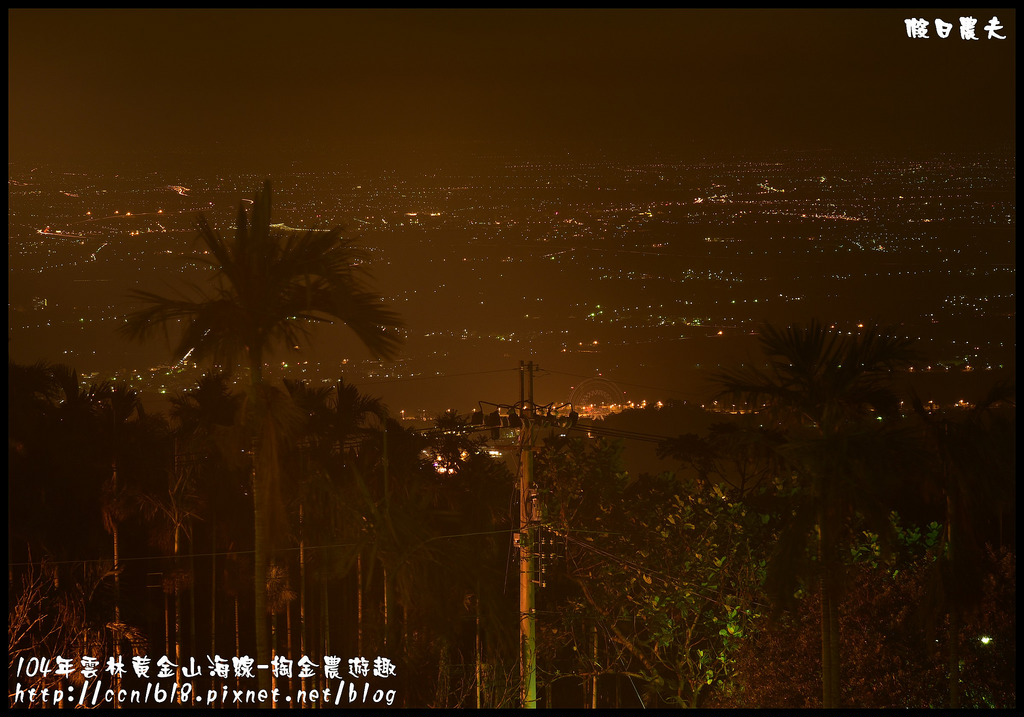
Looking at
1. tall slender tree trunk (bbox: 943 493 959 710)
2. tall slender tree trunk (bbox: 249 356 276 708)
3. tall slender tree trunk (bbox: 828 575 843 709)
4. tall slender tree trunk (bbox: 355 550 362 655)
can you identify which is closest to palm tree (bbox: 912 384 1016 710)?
tall slender tree trunk (bbox: 943 493 959 710)

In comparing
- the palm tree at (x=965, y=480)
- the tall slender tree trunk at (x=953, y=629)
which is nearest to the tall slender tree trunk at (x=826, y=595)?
the palm tree at (x=965, y=480)

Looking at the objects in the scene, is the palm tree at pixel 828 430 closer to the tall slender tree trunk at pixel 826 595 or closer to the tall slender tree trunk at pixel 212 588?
the tall slender tree trunk at pixel 826 595

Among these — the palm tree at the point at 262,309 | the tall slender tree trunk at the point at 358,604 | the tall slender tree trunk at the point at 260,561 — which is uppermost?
the palm tree at the point at 262,309

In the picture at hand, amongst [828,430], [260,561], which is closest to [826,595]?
[828,430]

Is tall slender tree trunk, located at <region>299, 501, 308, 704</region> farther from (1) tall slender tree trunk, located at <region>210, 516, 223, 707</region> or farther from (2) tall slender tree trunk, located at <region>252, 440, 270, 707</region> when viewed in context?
(2) tall slender tree trunk, located at <region>252, 440, 270, 707</region>

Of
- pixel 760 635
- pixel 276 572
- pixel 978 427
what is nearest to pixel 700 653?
pixel 760 635

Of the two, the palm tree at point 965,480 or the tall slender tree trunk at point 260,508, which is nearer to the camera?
the tall slender tree trunk at point 260,508
